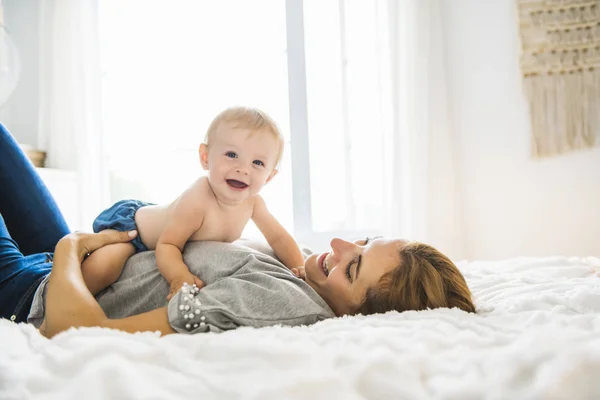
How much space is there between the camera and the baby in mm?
1345

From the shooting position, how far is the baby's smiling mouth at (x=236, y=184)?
140 centimetres

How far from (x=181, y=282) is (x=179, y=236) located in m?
0.23

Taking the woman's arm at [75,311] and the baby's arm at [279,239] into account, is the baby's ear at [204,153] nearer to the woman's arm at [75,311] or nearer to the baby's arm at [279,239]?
the baby's arm at [279,239]

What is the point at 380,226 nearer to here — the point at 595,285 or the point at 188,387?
the point at 595,285

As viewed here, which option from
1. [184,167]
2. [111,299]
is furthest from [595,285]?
[184,167]

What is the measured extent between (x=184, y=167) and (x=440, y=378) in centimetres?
315

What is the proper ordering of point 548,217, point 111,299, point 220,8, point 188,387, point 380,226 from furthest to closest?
1. point 220,8
2. point 380,226
3. point 548,217
4. point 111,299
5. point 188,387

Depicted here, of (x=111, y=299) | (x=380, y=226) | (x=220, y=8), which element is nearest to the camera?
(x=111, y=299)

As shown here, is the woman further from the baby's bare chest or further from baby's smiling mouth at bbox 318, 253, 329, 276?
the baby's bare chest

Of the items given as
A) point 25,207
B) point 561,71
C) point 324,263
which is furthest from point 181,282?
point 561,71

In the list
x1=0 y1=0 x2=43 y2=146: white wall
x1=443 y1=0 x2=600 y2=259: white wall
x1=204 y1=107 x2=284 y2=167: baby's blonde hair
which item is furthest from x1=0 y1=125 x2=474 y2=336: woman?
x1=0 y1=0 x2=43 y2=146: white wall

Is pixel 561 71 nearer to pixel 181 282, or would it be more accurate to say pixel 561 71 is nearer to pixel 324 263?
pixel 324 263

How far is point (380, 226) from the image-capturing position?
10.1 feet

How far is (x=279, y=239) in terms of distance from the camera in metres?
1.52
